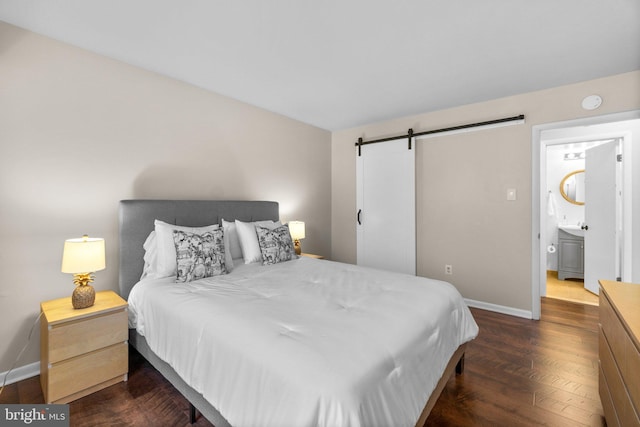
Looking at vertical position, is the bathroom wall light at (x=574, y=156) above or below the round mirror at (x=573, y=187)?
above

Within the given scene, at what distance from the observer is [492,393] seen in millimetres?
1880

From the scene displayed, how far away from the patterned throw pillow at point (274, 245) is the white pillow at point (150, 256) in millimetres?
897

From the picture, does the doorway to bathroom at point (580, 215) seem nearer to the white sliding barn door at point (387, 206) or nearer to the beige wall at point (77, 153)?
the white sliding barn door at point (387, 206)

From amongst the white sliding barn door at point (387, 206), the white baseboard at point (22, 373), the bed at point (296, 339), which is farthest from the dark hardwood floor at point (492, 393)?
the white sliding barn door at point (387, 206)

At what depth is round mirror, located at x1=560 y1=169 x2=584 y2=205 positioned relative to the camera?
4.96 m

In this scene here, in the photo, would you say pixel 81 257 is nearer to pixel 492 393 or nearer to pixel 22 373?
pixel 22 373

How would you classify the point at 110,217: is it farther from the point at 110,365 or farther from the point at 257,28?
the point at 257,28

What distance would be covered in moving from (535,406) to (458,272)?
1.97 m

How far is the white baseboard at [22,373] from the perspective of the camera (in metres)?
1.97

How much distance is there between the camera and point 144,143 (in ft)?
8.48

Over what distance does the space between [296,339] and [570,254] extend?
18.1 ft

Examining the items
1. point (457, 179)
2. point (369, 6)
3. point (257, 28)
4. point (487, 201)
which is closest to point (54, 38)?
point (257, 28)

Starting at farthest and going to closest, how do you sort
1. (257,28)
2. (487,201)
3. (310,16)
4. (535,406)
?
(487,201) → (257,28) → (310,16) → (535,406)

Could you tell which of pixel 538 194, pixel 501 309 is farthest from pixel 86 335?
pixel 538 194
